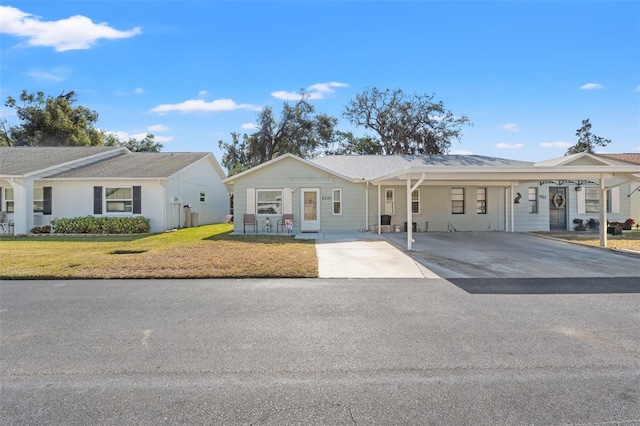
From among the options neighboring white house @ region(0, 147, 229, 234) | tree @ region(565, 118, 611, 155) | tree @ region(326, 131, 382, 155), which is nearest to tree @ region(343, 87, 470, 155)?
tree @ region(326, 131, 382, 155)

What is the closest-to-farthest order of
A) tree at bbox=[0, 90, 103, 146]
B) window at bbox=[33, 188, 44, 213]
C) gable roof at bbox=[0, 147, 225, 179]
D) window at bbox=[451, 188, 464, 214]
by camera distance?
gable roof at bbox=[0, 147, 225, 179] < window at bbox=[33, 188, 44, 213] < window at bbox=[451, 188, 464, 214] < tree at bbox=[0, 90, 103, 146]

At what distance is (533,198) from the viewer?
59.4 feet

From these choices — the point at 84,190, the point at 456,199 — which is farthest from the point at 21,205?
the point at 456,199

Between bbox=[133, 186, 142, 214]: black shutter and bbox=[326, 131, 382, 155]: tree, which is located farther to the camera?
bbox=[326, 131, 382, 155]: tree

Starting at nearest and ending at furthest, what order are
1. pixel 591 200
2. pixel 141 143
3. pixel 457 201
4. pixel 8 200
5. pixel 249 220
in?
pixel 249 220 < pixel 8 200 < pixel 457 201 < pixel 591 200 < pixel 141 143

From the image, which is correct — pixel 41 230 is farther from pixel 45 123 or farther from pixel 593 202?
pixel 593 202

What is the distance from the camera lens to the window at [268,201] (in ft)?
56.3

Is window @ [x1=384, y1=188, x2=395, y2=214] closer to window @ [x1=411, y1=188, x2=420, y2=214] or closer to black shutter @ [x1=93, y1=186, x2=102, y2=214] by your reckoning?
window @ [x1=411, y1=188, x2=420, y2=214]

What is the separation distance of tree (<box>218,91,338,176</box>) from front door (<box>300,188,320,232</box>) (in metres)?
18.2

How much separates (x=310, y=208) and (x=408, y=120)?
69.2 ft

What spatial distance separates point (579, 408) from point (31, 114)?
141ft

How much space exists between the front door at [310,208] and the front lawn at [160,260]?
4456mm

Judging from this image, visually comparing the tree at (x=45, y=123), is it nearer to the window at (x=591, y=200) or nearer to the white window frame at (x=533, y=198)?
the white window frame at (x=533, y=198)

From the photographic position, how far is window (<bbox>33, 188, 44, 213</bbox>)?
57.3 feet
